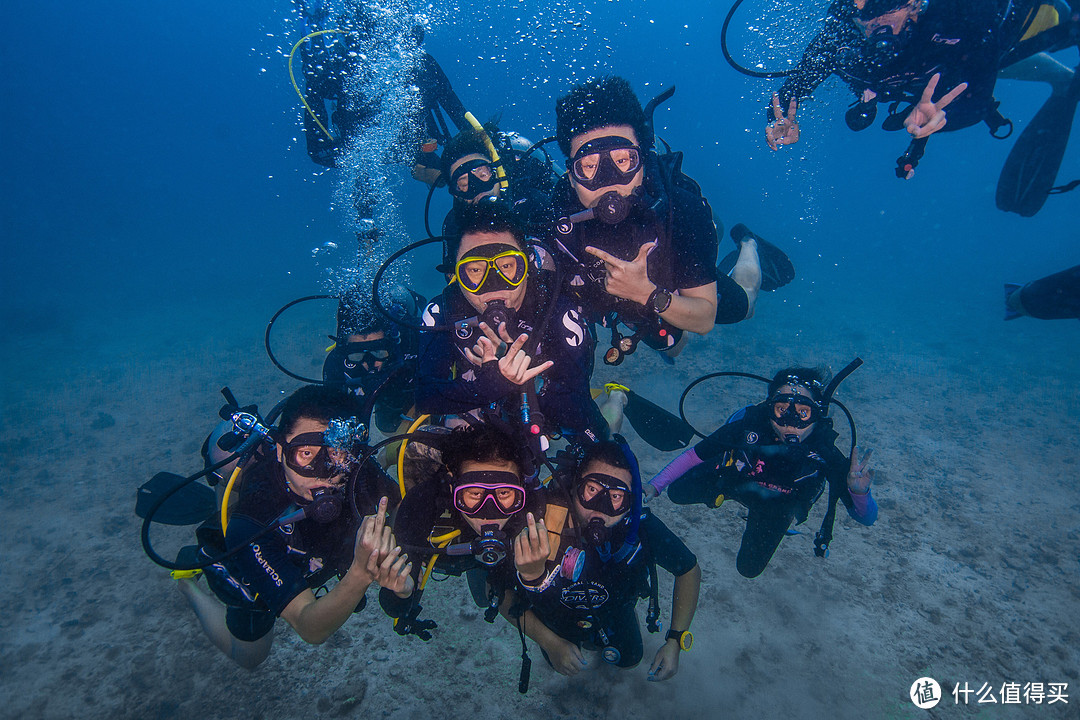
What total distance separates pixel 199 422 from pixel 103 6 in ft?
448

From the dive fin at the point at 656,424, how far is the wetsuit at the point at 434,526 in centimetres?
318

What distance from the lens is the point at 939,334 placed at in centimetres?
1894

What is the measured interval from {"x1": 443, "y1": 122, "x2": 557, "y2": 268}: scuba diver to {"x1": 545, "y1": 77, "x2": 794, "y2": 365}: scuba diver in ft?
2.49

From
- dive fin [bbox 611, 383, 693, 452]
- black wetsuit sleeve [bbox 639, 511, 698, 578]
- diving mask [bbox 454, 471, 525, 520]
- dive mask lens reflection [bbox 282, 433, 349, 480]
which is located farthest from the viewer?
dive fin [bbox 611, 383, 693, 452]

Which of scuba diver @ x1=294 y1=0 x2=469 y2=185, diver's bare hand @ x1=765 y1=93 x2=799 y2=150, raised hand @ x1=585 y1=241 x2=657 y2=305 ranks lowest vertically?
raised hand @ x1=585 y1=241 x2=657 y2=305

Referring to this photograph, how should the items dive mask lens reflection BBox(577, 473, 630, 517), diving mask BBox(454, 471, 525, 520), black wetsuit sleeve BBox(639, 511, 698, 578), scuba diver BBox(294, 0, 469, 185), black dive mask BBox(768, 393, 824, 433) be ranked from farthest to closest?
scuba diver BBox(294, 0, 469, 185), black dive mask BBox(768, 393, 824, 433), black wetsuit sleeve BBox(639, 511, 698, 578), dive mask lens reflection BBox(577, 473, 630, 517), diving mask BBox(454, 471, 525, 520)

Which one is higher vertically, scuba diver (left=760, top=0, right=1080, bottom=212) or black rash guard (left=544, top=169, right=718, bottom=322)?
scuba diver (left=760, top=0, right=1080, bottom=212)

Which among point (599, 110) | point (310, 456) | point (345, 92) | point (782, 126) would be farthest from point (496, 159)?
point (345, 92)

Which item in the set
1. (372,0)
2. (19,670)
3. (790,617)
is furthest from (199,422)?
(790,617)

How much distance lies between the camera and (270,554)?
10.6 feet

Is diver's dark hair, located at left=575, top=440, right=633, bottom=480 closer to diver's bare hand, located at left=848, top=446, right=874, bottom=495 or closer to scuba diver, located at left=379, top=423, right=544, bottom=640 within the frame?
scuba diver, located at left=379, top=423, right=544, bottom=640

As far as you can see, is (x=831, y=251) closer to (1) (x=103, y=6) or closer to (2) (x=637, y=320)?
(2) (x=637, y=320)

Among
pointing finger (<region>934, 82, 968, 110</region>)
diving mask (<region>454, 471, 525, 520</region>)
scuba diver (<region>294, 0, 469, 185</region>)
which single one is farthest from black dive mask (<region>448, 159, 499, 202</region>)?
pointing finger (<region>934, 82, 968, 110</region>)

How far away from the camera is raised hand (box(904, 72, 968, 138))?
372 centimetres
